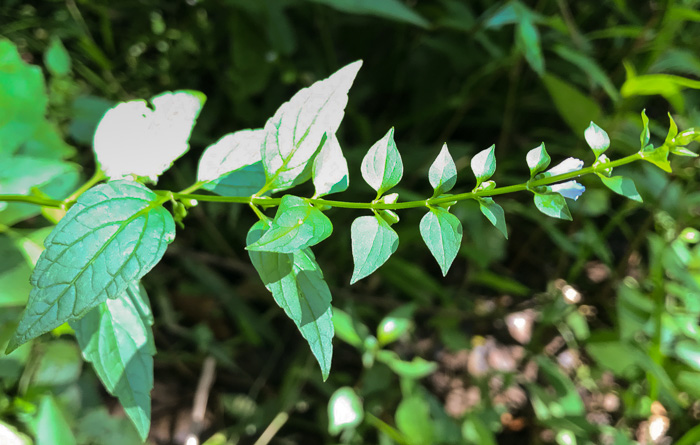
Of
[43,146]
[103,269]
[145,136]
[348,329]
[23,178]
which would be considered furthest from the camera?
[348,329]

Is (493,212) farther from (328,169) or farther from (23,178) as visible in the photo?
(23,178)

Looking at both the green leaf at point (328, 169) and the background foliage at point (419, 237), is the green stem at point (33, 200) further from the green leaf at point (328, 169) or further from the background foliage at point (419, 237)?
the background foliage at point (419, 237)

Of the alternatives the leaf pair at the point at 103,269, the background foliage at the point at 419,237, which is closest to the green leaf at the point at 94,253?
the leaf pair at the point at 103,269

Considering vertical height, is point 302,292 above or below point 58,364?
above

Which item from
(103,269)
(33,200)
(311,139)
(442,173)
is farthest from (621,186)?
(33,200)

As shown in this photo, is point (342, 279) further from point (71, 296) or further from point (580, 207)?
point (71, 296)

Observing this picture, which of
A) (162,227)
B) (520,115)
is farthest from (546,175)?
(520,115)

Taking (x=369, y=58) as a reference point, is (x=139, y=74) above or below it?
above
